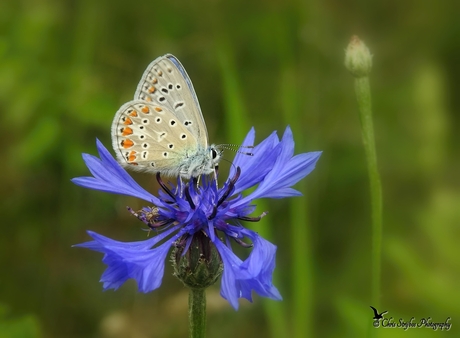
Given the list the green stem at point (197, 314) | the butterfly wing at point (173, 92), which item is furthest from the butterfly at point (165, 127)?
the green stem at point (197, 314)

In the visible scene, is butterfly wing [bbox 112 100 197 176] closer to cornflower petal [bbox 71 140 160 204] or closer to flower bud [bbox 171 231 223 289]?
cornflower petal [bbox 71 140 160 204]

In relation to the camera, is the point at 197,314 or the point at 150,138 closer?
the point at 197,314

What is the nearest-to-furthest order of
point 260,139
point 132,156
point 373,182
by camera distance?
point 373,182
point 132,156
point 260,139

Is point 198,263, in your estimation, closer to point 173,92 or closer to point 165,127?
point 165,127

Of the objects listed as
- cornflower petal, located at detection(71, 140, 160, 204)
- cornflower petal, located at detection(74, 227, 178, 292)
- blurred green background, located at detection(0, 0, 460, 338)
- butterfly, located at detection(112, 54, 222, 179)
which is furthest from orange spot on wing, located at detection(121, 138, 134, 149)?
blurred green background, located at detection(0, 0, 460, 338)

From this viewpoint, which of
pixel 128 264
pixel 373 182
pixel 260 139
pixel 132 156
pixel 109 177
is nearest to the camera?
pixel 128 264

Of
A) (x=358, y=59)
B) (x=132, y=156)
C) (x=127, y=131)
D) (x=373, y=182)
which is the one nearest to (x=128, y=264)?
(x=132, y=156)
